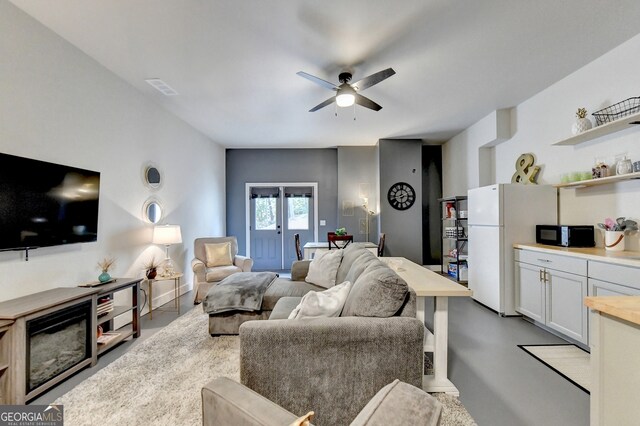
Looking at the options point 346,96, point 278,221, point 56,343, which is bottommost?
point 56,343

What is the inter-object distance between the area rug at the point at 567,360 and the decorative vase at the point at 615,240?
1.02 m

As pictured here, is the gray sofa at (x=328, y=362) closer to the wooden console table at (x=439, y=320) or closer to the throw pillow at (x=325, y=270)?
the wooden console table at (x=439, y=320)

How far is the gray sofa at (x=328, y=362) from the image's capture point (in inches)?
59.5

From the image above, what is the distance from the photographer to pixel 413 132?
541 centimetres

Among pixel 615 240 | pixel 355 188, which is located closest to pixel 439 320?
pixel 615 240

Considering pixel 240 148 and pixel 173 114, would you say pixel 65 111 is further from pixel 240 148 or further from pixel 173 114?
pixel 240 148

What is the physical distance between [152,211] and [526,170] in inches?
207

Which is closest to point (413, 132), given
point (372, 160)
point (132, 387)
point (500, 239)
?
point (372, 160)

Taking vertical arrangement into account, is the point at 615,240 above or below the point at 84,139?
below

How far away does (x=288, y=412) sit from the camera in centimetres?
77

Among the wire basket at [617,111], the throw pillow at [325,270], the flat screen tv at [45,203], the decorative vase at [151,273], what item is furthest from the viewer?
the decorative vase at [151,273]

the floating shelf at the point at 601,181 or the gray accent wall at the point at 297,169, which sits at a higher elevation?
the gray accent wall at the point at 297,169

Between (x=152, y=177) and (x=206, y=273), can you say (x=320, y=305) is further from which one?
(x=152, y=177)

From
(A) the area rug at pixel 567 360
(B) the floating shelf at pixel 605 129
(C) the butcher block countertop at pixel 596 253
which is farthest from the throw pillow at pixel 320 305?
(B) the floating shelf at pixel 605 129
